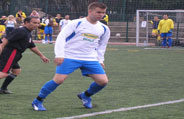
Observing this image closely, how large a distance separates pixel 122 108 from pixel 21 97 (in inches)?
79.0

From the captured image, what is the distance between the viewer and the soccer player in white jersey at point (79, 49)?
6.33 metres

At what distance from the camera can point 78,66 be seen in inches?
255

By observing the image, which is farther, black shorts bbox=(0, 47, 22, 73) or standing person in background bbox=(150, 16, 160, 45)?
standing person in background bbox=(150, 16, 160, 45)

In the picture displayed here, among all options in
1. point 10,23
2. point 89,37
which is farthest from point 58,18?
point 89,37

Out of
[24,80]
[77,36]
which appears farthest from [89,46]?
[24,80]

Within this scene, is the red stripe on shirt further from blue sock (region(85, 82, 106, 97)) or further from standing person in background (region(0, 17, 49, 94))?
blue sock (region(85, 82, 106, 97))

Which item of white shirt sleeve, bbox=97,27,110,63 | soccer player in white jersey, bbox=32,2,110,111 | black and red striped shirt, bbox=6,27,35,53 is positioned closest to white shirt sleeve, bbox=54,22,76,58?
soccer player in white jersey, bbox=32,2,110,111

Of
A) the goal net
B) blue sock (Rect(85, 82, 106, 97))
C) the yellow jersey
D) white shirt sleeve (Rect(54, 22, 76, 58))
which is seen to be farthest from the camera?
the goal net

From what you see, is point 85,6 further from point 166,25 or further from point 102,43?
point 102,43

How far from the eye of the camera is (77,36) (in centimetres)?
645

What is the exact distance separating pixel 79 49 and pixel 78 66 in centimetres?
25

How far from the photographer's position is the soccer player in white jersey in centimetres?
633

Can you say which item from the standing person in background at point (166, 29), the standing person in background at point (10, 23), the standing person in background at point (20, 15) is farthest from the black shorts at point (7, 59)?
the standing person in background at point (20, 15)

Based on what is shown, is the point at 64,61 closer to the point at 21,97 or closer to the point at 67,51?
the point at 67,51
